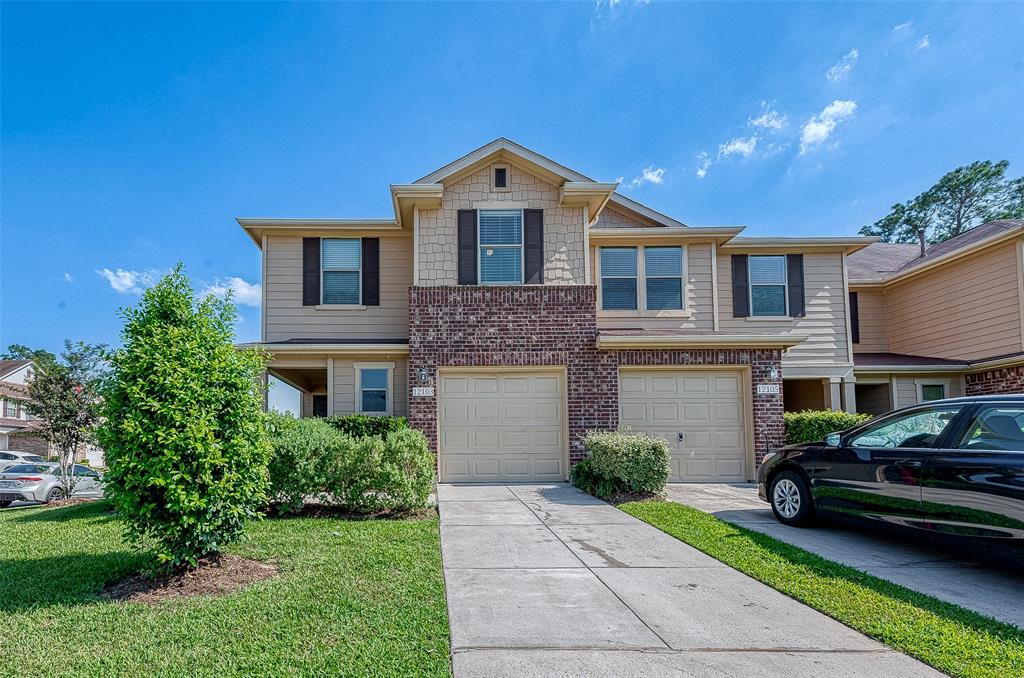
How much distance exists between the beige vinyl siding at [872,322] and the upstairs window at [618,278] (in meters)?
7.18

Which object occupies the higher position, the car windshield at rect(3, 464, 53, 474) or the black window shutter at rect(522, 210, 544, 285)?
the black window shutter at rect(522, 210, 544, 285)

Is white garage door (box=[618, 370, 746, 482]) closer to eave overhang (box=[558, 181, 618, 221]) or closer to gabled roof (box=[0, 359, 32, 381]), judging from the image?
eave overhang (box=[558, 181, 618, 221])

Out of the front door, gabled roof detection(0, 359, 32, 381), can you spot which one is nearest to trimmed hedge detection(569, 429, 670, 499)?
the front door

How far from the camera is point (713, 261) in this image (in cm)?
1314

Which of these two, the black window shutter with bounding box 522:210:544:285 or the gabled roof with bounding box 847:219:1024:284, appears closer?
the black window shutter with bounding box 522:210:544:285

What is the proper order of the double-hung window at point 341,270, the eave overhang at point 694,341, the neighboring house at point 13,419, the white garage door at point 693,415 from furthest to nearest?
the neighboring house at point 13,419 → the double-hung window at point 341,270 → the white garage door at point 693,415 → the eave overhang at point 694,341

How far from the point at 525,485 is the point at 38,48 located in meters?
13.0

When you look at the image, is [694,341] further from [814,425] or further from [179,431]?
[179,431]

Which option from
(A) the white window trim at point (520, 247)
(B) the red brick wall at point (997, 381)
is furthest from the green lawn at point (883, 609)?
(B) the red brick wall at point (997, 381)

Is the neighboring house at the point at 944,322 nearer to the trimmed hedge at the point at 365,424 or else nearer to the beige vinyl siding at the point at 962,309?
the beige vinyl siding at the point at 962,309

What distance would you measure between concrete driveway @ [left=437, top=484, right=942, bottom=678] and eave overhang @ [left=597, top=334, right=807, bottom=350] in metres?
4.66

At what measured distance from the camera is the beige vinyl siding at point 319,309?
1248cm

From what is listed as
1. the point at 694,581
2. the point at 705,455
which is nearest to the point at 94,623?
the point at 694,581

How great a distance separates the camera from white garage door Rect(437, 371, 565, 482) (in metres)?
10.8
